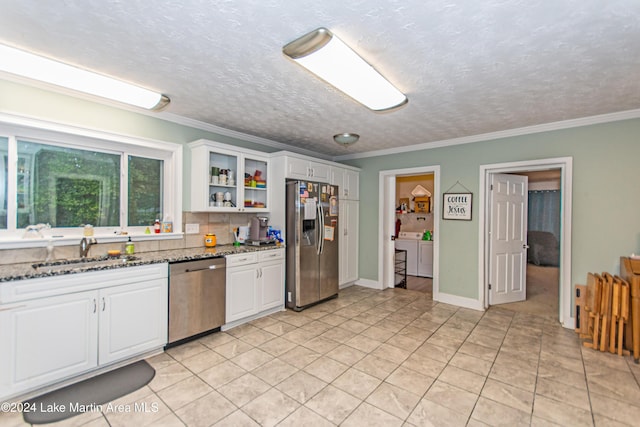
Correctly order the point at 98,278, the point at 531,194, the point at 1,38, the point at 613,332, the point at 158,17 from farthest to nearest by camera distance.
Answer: the point at 531,194 < the point at 613,332 < the point at 98,278 < the point at 1,38 < the point at 158,17

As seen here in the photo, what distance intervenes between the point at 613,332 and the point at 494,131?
2.59 meters

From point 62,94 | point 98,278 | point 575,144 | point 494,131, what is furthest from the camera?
point 494,131

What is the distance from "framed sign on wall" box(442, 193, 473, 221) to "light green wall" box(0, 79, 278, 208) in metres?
3.61

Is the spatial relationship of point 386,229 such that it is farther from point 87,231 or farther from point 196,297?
point 87,231

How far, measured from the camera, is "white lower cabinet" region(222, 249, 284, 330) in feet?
10.9

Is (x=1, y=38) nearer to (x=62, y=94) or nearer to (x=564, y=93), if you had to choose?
(x=62, y=94)

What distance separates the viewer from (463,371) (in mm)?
2516

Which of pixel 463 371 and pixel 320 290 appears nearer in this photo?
pixel 463 371

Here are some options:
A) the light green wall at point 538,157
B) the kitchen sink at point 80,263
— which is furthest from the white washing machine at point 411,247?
the kitchen sink at point 80,263

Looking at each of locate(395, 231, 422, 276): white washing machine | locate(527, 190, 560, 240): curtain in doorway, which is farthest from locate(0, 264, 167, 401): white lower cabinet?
locate(527, 190, 560, 240): curtain in doorway

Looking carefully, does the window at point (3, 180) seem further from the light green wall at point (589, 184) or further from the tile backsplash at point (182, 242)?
the light green wall at point (589, 184)

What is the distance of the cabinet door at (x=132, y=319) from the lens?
2.42m

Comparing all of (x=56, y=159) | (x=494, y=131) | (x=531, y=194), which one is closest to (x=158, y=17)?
(x=56, y=159)

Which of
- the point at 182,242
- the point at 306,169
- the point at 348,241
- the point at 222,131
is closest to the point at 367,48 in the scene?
the point at 306,169
